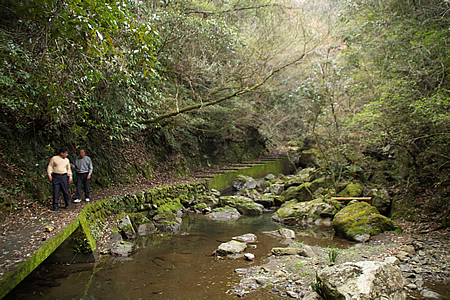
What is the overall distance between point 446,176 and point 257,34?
29.3 feet

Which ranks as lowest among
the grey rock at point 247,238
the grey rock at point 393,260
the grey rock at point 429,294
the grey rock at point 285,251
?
the grey rock at point 247,238

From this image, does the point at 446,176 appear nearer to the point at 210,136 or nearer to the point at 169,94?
the point at 169,94

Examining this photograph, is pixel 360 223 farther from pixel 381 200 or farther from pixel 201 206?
pixel 201 206

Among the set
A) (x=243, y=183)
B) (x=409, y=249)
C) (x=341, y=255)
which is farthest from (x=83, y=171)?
(x=243, y=183)

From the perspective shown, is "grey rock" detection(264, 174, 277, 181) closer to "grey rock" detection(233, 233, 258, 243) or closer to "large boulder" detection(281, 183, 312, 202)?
Answer: "large boulder" detection(281, 183, 312, 202)

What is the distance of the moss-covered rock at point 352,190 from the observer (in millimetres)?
10430

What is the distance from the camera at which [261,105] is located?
18156 mm

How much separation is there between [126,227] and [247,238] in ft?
10.8

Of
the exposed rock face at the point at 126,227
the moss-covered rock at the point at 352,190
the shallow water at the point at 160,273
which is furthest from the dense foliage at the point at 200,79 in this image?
the shallow water at the point at 160,273

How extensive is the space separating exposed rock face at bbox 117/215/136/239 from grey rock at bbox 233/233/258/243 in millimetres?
2782

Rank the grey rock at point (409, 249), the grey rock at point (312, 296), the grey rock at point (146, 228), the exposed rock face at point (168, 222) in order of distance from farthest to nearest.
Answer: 1. the exposed rock face at point (168, 222)
2. the grey rock at point (146, 228)
3. the grey rock at point (409, 249)
4. the grey rock at point (312, 296)

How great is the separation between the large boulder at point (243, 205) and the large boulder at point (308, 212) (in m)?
1.11

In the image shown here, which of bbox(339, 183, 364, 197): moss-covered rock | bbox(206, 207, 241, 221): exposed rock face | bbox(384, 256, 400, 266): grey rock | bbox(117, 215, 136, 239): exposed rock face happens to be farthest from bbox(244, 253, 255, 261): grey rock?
bbox(339, 183, 364, 197): moss-covered rock

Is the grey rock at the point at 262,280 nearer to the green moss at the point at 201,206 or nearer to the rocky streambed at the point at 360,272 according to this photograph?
the rocky streambed at the point at 360,272
